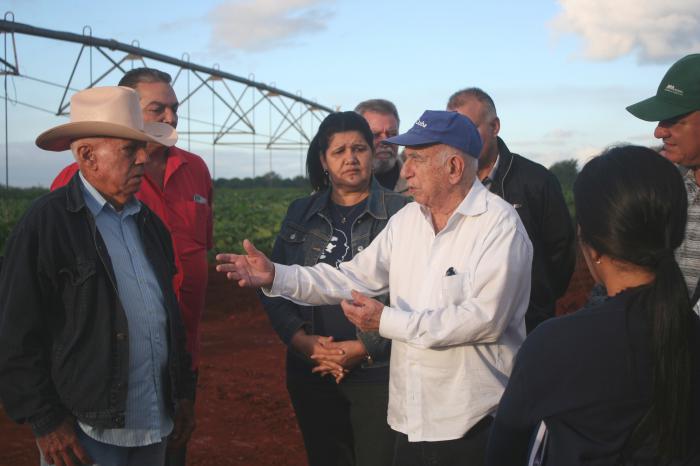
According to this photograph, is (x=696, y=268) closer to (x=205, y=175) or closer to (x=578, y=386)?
(x=578, y=386)

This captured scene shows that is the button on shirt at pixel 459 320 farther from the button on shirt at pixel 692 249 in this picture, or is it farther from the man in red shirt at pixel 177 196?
the man in red shirt at pixel 177 196

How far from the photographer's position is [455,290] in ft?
10.6

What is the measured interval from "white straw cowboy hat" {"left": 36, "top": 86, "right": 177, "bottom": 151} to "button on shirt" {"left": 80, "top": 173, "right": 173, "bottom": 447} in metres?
0.24

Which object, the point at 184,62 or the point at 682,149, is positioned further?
the point at 184,62

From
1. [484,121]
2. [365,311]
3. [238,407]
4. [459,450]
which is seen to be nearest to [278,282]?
[365,311]

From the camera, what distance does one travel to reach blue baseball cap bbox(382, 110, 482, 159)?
3.44 meters

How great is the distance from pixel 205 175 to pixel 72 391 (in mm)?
1991

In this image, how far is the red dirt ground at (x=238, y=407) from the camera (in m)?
6.31

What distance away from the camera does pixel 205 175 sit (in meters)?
4.81

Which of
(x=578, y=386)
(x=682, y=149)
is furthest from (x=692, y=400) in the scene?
(x=682, y=149)

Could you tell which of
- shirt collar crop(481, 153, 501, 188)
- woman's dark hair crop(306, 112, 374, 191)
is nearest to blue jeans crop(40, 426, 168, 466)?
woman's dark hair crop(306, 112, 374, 191)

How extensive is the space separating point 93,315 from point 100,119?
3.11ft

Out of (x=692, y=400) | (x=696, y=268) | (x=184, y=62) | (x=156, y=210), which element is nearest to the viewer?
(x=692, y=400)

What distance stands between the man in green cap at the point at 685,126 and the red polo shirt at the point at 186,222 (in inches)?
100
